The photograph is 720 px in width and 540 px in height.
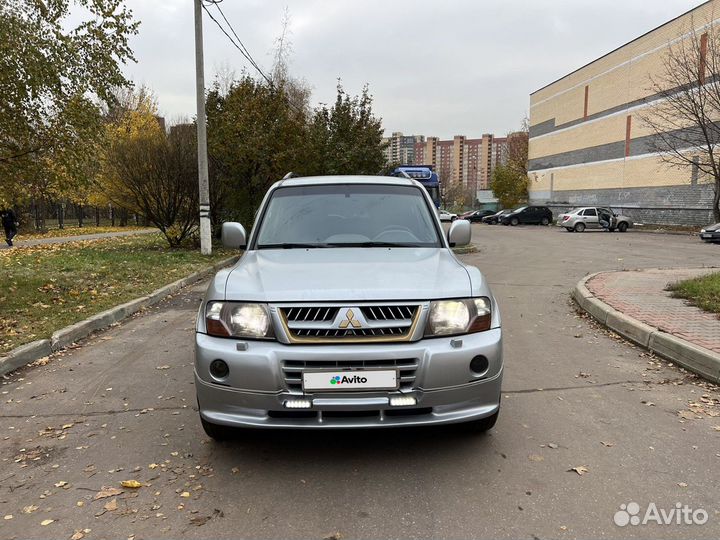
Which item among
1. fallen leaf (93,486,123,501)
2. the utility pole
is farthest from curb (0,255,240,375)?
the utility pole

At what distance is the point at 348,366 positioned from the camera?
9.71 feet

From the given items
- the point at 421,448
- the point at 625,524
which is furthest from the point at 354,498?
the point at 625,524

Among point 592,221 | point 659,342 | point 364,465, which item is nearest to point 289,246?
point 364,465

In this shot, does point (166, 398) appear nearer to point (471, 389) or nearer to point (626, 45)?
point (471, 389)

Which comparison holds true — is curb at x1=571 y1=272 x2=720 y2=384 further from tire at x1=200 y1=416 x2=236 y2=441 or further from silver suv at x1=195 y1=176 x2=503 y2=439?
tire at x1=200 y1=416 x2=236 y2=441

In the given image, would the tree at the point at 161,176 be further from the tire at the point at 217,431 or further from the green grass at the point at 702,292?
the tire at the point at 217,431

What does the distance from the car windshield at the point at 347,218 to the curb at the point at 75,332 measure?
3097 millimetres

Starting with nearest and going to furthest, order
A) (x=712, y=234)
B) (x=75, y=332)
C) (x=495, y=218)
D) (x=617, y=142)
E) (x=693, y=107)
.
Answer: (x=75, y=332) → (x=712, y=234) → (x=693, y=107) → (x=617, y=142) → (x=495, y=218)

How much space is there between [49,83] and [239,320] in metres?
6.77

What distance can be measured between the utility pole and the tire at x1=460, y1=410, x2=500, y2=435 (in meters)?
13.4

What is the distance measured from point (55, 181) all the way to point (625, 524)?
8.84 metres

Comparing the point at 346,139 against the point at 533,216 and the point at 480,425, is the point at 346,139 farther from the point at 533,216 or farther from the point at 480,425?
the point at 533,216

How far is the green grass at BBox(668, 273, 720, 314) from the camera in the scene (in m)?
7.16

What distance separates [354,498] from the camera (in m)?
2.90
